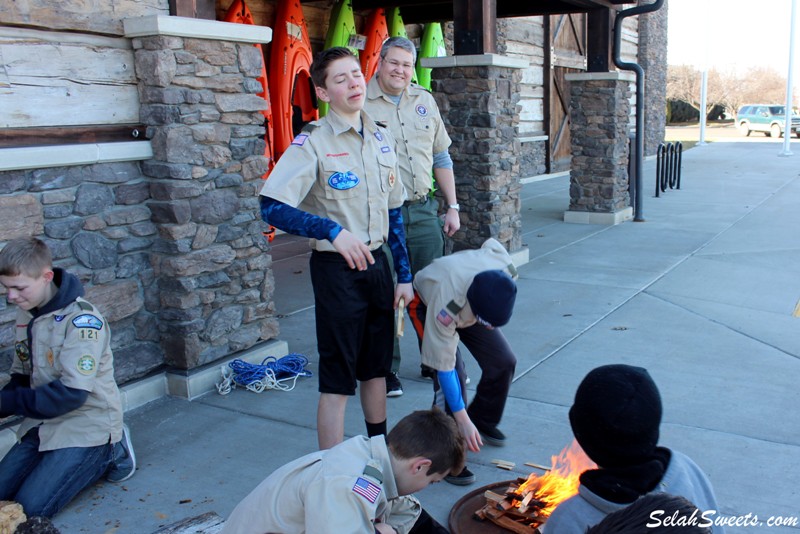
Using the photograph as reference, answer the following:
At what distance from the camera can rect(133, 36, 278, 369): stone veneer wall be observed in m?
4.23

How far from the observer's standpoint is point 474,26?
7.08m

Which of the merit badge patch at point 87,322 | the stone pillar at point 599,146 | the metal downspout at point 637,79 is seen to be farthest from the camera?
the stone pillar at point 599,146

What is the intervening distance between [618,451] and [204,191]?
3.15 meters

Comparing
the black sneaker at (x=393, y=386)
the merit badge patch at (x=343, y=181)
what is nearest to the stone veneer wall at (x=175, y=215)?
the black sneaker at (x=393, y=386)

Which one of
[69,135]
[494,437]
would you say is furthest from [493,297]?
[69,135]

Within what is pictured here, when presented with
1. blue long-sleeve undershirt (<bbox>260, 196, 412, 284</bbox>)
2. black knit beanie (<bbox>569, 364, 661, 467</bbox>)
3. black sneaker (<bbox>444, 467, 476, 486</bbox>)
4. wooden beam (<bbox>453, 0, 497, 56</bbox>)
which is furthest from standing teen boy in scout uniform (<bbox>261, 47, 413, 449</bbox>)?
wooden beam (<bbox>453, 0, 497, 56</bbox>)

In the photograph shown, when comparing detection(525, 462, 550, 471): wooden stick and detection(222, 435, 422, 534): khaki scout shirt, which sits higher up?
detection(222, 435, 422, 534): khaki scout shirt

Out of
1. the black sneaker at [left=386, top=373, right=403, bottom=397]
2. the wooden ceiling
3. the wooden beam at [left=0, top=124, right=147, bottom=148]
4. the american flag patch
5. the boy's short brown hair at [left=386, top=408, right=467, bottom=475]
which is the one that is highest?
the wooden ceiling

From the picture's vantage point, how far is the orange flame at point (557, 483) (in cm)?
301

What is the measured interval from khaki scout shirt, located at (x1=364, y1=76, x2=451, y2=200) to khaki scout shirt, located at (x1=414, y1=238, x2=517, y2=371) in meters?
1.13

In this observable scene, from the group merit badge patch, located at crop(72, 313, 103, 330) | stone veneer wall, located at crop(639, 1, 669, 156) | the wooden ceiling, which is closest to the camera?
merit badge patch, located at crop(72, 313, 103, 330)

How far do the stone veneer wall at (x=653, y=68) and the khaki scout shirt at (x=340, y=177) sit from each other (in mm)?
17239

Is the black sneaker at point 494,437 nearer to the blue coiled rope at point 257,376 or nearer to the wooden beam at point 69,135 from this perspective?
the blue coiled rope at point 257,376

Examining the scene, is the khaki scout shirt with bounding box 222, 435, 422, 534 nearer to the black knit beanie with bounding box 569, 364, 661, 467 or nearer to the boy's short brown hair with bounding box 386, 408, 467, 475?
the boy's short brown hair with bounding box 386, 408, 467, 475
